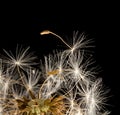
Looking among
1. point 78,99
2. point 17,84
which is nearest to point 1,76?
point 17,84

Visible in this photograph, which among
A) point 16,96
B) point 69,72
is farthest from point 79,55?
point 16,96

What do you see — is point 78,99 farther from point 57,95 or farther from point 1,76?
point 1,76

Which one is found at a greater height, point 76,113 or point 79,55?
point 79,55

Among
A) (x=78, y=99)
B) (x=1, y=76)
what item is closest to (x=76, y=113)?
(x=78, y=99)

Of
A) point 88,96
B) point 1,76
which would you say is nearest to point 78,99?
point 88,96

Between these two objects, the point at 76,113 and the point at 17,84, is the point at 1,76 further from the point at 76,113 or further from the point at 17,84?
the point at 76,113

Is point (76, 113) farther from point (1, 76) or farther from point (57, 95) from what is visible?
point (1, 76)

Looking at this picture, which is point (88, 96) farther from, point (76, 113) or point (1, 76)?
point (1, 76)
